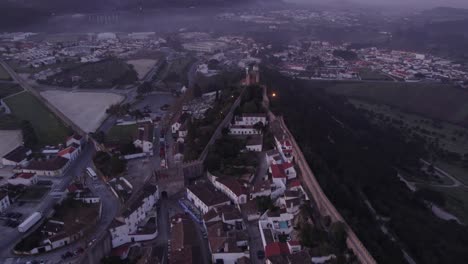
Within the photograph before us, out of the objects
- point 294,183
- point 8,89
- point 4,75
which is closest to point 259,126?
point 294,183

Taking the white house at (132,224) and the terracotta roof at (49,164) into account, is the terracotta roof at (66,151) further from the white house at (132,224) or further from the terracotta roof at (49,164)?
the white house at (132,224)

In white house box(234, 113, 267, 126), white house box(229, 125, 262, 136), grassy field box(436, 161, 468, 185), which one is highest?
white house box(234, 113, 267, 126)

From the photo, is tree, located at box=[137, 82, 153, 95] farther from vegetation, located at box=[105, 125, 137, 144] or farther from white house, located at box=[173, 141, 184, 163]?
white house, located at box=[173, 141, 184, 163]

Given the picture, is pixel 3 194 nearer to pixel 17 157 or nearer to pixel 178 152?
pixel 17 157

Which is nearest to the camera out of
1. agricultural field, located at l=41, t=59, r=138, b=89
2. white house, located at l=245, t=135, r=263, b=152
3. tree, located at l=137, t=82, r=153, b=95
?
white house, located at l=245, t=135, r=263, b=152

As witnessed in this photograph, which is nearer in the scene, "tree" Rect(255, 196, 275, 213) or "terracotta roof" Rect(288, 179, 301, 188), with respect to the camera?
"tree" Rect(255, 196, 275, 213)

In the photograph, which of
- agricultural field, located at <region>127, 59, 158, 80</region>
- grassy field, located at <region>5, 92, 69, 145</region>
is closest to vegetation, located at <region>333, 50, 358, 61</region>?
agricultural field, located at <region>127, 59, 158, 80</region>

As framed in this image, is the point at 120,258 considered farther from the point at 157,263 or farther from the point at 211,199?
the point at 211,199
